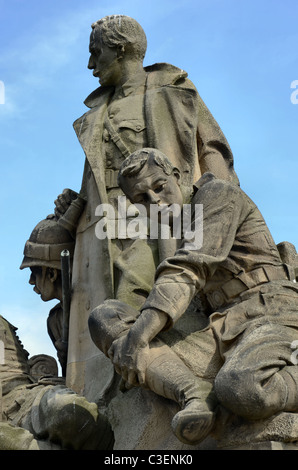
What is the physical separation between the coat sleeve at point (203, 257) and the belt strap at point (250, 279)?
0.25 metres

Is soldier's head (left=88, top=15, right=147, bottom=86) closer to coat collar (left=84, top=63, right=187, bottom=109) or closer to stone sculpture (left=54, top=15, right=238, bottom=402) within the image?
stone sculpture (left=54, top=15, right=238, bottom=402)

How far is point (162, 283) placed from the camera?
21.5 ft

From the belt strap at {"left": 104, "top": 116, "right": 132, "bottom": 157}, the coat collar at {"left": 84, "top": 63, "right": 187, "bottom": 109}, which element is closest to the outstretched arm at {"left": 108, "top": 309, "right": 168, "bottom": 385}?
the belt strap at {"left": 104, "top": 116, "right": 132, "bottom": 157}

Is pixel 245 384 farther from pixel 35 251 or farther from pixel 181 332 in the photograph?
pixel 35 251

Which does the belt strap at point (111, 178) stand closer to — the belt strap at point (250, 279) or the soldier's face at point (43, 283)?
the soldier's face at point (43, 283)

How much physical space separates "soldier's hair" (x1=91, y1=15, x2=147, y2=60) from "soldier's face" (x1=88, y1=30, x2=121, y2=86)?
0.06m

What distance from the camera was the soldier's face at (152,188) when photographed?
7.16 meters

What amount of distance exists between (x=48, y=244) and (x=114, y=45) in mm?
1928

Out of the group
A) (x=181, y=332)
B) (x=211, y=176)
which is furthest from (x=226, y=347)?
(x=211, y=176)

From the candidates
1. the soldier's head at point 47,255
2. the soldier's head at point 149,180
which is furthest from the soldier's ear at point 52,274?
the soldier's head at point 149,180

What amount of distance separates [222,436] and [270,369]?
534mm

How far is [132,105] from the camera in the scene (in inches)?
355

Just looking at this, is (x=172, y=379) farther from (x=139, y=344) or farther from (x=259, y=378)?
(x=259, y=378)

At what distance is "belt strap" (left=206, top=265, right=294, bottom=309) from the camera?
690 centimetres
